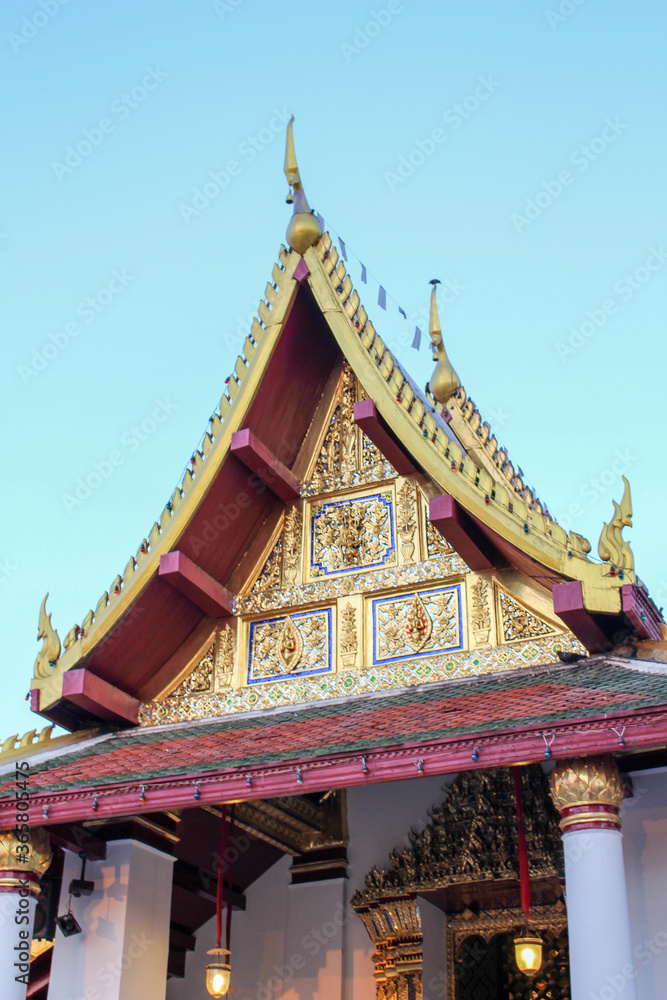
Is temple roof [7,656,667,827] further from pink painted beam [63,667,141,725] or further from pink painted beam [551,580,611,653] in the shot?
pink painted beam [63,667,141,725]

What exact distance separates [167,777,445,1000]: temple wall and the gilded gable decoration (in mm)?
1469

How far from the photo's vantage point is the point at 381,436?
29.3ft

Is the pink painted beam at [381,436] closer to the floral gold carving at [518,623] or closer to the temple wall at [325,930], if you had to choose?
the floral gold carving at [518,623]

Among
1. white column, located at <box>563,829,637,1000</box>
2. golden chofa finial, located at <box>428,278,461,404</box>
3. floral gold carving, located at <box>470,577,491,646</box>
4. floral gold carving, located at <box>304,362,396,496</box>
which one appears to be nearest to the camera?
white column, located at <box>563,829,637,1000</box>

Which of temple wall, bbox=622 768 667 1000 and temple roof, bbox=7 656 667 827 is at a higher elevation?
temple roof, bbox=7 656 667 827

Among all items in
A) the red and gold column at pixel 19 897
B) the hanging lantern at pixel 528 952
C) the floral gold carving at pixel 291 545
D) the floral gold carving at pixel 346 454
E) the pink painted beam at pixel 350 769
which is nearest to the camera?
the pink painted beam at pixel 350 769

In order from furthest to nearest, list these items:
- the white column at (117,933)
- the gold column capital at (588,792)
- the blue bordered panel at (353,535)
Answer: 1. the blue bordered panel at (353,535)
2. the white column at (117,933)
3. the gold column capital at (588,792)

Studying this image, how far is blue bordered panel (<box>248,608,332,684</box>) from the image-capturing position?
8734 millimetres

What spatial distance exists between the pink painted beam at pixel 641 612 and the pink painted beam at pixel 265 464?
2.93m

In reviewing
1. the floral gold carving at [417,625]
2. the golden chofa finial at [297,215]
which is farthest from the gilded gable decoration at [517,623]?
the golden chofa finial at [297,215]

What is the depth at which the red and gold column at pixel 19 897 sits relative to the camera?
720 centimetres

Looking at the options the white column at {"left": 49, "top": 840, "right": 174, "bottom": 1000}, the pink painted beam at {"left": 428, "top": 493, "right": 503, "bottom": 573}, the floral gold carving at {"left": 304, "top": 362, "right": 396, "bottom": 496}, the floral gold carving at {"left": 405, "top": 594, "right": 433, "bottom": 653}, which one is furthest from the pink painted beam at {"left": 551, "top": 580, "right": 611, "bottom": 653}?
the white column at {"left": 49, "top": 840, "right": 174, "bottom": 1000}

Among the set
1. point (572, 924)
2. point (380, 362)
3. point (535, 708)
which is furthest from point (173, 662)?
point (572, 924)

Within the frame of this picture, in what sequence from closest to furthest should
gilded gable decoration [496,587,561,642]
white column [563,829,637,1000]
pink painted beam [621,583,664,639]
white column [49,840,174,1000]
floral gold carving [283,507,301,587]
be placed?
1. white column [563,829,637,1000]
2. pink painted beam [621,583,664,639]
3. white column [49,840,174,1000]
4. gilded gable decoration [496,587,561,642]
5. floral gold carving [283,507,301,587]
